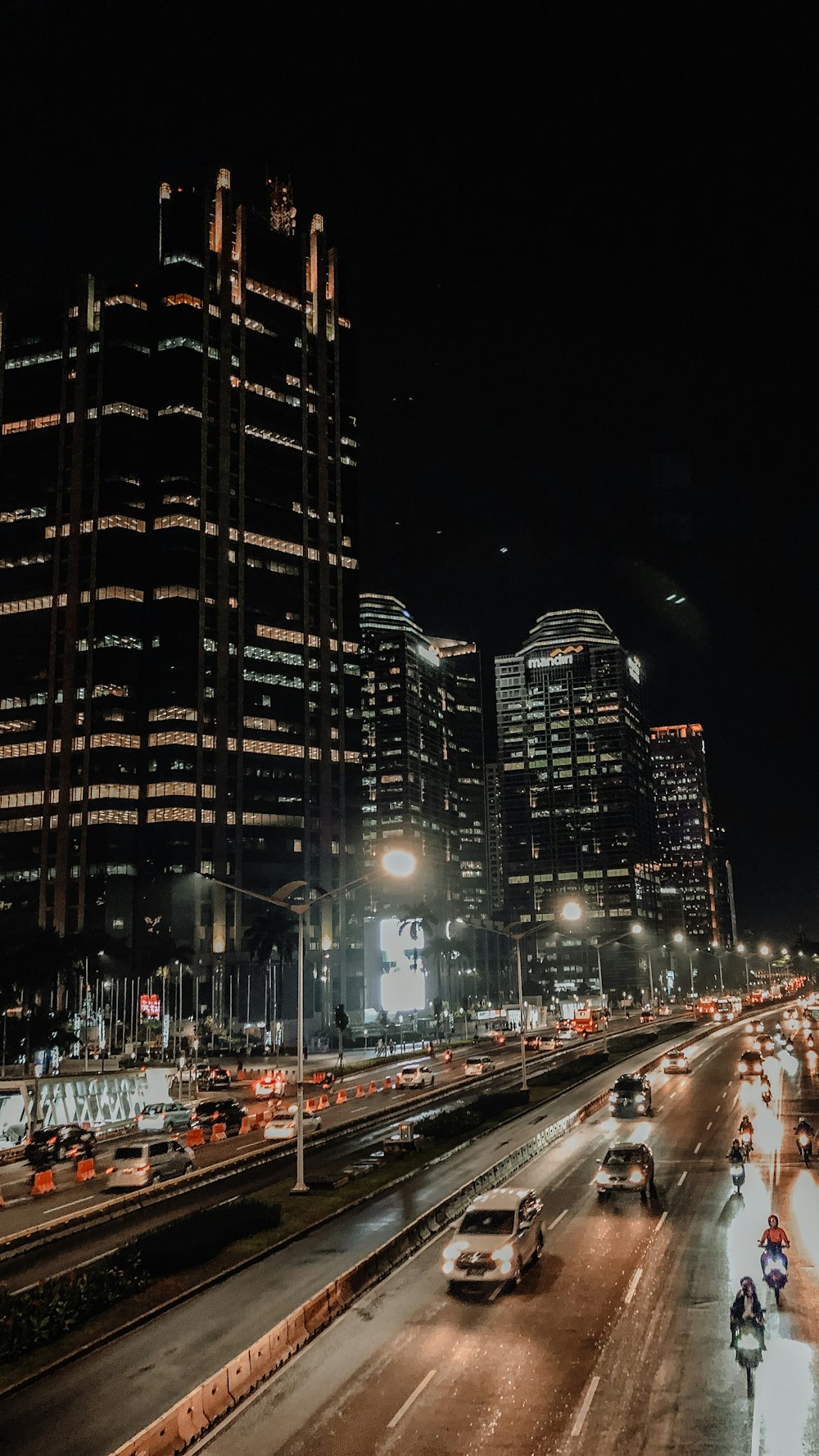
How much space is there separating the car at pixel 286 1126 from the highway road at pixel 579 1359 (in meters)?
18.9

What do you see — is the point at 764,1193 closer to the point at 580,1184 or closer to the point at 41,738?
the point at 580,1184

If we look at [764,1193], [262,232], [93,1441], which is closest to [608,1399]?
[93,1441]

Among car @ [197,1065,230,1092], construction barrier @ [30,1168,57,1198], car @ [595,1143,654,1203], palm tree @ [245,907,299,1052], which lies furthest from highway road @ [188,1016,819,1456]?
palm tree @ [245,907,299,1052]

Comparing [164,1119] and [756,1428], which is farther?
[164,1119]

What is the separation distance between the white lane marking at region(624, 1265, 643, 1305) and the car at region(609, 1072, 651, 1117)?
27.1m

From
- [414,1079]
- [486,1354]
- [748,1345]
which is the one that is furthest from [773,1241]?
[414,1079]

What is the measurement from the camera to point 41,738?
143375 mm

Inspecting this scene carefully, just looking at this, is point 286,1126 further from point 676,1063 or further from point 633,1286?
point 676,1063

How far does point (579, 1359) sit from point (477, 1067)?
54959 mm

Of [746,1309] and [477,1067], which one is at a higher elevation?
[746,1309]

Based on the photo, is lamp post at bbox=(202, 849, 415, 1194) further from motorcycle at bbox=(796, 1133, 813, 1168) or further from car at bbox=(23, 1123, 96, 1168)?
motorcycle at bbox=(796, 1133, 813, 1168)

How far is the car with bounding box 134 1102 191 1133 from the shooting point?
51.5 metres

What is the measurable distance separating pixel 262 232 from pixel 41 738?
87605mm

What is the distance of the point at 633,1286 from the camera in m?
22.1
